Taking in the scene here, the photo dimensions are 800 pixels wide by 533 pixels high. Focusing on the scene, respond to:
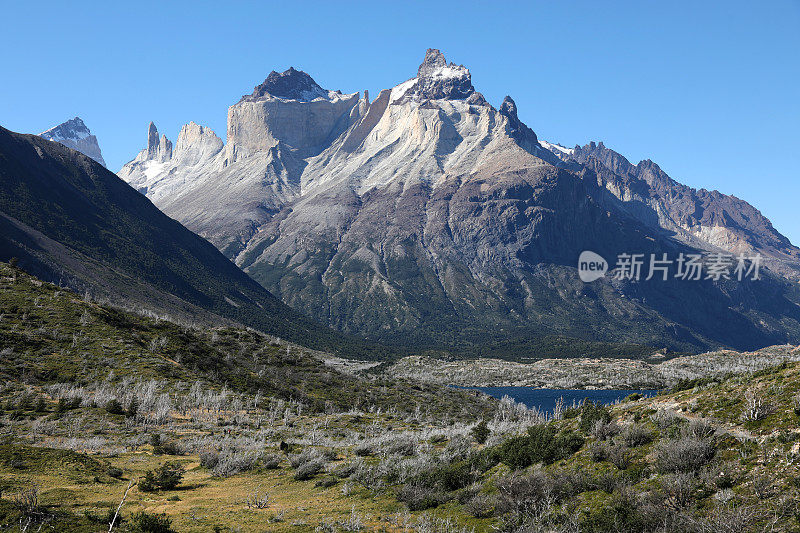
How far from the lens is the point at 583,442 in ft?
71.4

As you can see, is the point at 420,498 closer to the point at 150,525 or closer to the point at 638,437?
the point at 638,437

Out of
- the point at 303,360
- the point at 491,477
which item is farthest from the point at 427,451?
the point at 303,360

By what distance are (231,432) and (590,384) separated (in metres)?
177

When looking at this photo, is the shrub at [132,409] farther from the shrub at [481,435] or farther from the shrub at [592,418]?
the shrub at [592,418]

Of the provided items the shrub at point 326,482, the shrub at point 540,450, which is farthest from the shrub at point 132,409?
the shrub at point 540,450

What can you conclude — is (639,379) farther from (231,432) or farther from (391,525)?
(391,525)

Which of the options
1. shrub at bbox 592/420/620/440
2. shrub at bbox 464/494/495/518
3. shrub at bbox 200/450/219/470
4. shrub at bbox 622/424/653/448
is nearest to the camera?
shrub at bbox 464/494/495/518

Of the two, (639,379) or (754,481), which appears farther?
(639,379)

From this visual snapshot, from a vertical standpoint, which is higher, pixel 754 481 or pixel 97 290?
pixel 754 481

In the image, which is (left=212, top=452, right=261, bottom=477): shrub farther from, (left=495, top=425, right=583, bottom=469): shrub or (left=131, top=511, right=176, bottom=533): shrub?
(left=495, top=425, right=583, bottom=469): shrub

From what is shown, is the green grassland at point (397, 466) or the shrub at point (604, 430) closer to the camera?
the green grassland at point (397, 466)

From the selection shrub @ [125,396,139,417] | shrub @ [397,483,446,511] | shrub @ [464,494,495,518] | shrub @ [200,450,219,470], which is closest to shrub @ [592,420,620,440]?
shrub @ [464,494,495,518]

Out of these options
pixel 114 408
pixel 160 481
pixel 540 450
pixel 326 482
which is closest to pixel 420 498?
pixel 540 450

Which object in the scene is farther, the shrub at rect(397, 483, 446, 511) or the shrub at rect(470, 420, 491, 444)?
the shrub at rect(470, 420, 491, 444)
